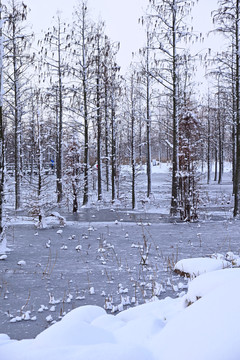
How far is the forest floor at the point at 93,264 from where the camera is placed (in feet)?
17.9

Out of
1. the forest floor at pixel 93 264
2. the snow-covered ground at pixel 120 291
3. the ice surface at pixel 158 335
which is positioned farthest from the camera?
the forest floor at pixel 93 264

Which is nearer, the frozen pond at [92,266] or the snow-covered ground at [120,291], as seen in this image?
the snow-covered ground at [120,291]

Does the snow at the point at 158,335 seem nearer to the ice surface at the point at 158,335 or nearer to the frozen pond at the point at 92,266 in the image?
the ice surface at the point at 158,335

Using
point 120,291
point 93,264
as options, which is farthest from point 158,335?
point 93,264

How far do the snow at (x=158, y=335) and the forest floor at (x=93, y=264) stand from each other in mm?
1161

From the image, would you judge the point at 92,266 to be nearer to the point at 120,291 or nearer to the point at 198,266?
the point at 120,291

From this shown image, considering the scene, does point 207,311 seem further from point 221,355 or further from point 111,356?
point 111,356

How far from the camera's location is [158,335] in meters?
3.41

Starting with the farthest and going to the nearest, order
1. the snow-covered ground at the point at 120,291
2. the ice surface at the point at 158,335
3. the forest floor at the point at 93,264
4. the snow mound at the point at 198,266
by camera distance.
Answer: the snow mound at the point at 198,266
the forest floor at the point at 93,264
the snow-covered ground at the point at 120,291
the ice surface at the point at 158,335

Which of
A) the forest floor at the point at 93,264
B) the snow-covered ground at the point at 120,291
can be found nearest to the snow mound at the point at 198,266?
the snow-covered ground at the point at 120,291

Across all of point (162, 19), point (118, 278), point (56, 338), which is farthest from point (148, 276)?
point (162, 19)

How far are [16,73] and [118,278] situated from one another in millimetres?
15730

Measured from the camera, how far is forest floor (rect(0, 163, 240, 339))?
5.46m

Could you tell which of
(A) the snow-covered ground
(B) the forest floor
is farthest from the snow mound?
(B) the forest floor
